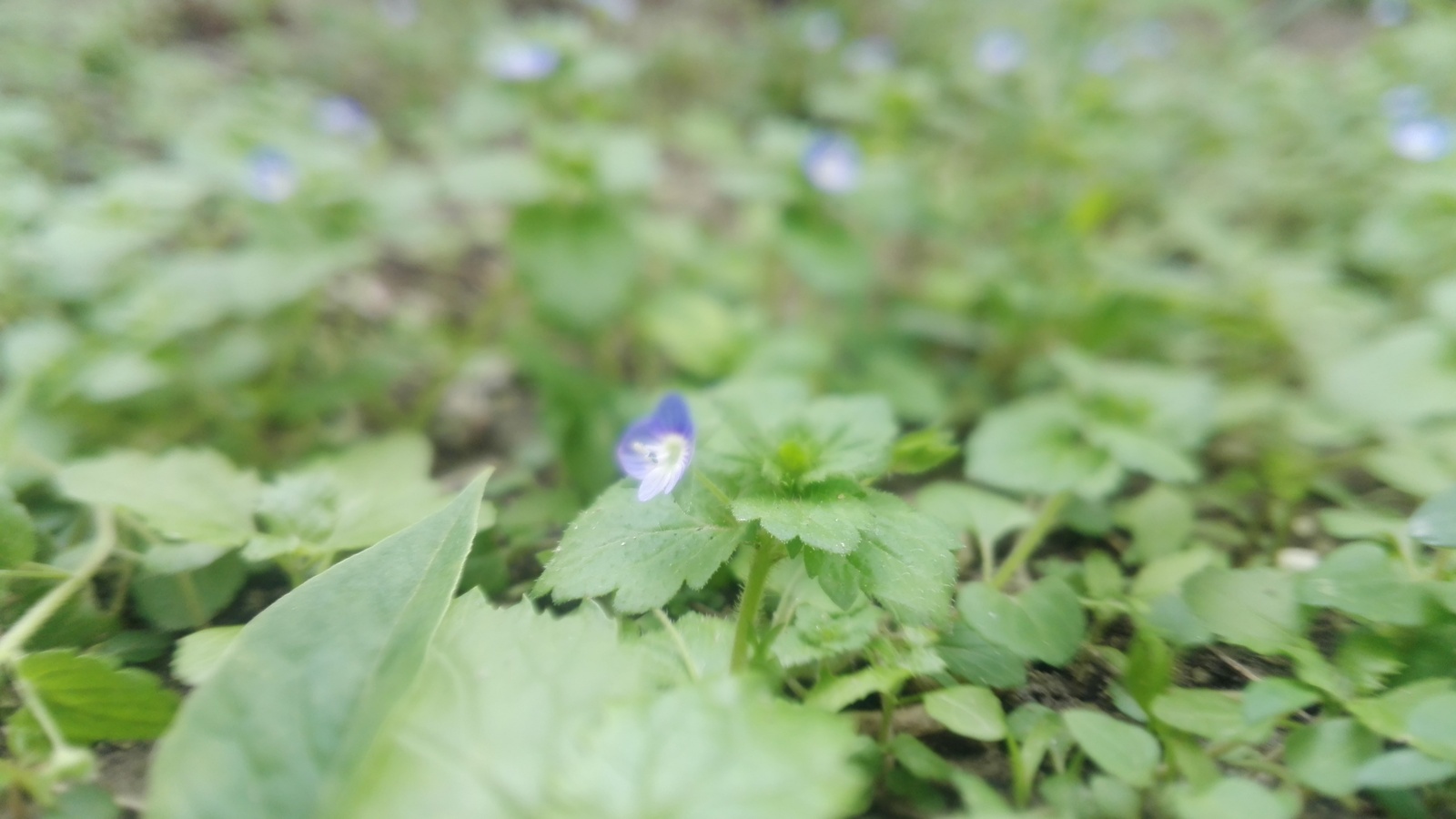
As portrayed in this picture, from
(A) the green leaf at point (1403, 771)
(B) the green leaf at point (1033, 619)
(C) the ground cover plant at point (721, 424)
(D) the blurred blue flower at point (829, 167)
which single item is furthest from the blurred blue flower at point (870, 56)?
(A) the green leaf at point (1403, 771)

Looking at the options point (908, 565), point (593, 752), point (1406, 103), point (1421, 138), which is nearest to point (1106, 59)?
point (1406, 103)

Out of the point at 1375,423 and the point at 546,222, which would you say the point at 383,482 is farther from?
the point at 1375,423

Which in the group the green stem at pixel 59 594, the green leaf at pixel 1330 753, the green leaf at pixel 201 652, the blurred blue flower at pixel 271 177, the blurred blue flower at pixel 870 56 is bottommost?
the green stem at pixel 59 594

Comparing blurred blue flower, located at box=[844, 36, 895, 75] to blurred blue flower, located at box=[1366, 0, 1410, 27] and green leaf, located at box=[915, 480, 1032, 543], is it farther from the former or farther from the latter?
green leaf, located at box=[915, 480, 1032, 543]

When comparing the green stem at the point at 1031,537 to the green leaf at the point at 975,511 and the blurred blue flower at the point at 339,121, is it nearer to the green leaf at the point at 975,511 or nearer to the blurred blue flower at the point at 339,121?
the green leaf at the point at 975,511

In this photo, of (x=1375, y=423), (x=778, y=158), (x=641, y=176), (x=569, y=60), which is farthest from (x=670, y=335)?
(x=1375, y=423)

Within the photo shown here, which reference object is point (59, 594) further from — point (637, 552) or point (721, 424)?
point (721, 424)
